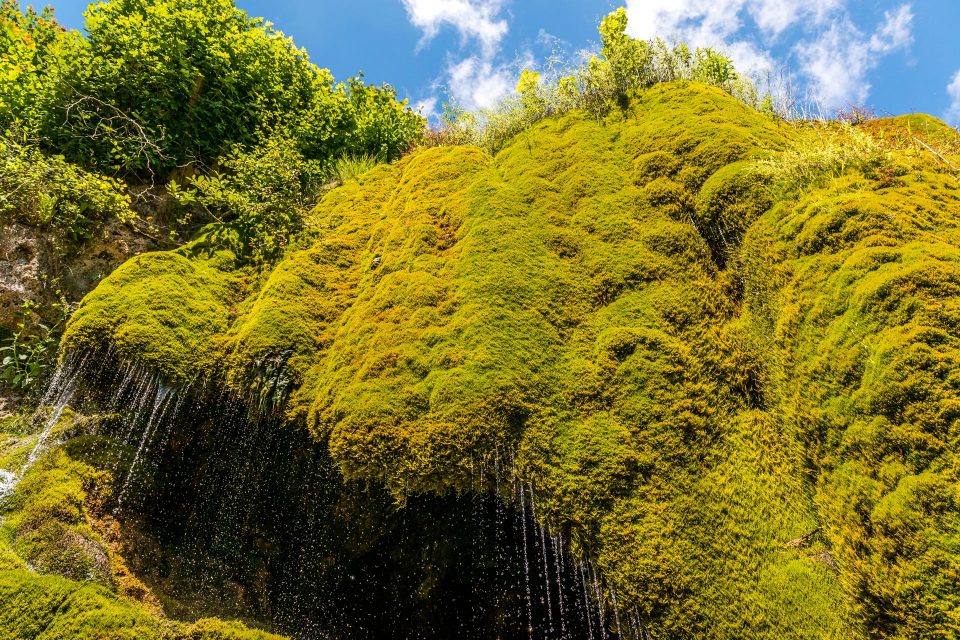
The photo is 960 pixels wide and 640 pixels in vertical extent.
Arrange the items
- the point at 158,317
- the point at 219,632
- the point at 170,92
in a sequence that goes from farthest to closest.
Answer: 1. the point at 170,92
2. the point at 158,317
3. the point at 219,632

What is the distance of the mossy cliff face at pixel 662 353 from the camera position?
2.61 meters

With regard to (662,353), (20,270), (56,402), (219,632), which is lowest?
(219,632)

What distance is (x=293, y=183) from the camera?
273 inches

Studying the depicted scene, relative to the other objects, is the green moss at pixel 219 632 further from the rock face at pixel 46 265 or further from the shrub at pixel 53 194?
the shrub at pixel 53 194

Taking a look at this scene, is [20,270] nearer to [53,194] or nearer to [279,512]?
[53,194]

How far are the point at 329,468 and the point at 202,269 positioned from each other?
3.69 m

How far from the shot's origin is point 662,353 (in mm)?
3627

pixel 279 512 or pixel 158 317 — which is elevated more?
pixel 158 317

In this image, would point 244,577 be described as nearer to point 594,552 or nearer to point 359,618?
point 359,618

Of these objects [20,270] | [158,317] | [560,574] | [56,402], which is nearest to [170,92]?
[20,270]

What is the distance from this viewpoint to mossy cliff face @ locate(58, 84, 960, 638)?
261 centimetres

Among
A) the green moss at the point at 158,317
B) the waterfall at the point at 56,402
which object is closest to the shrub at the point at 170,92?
the green moss at the point at 158,317

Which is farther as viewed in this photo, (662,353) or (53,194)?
(53,194)

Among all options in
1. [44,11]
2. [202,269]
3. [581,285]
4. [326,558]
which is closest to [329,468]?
[326,558]
